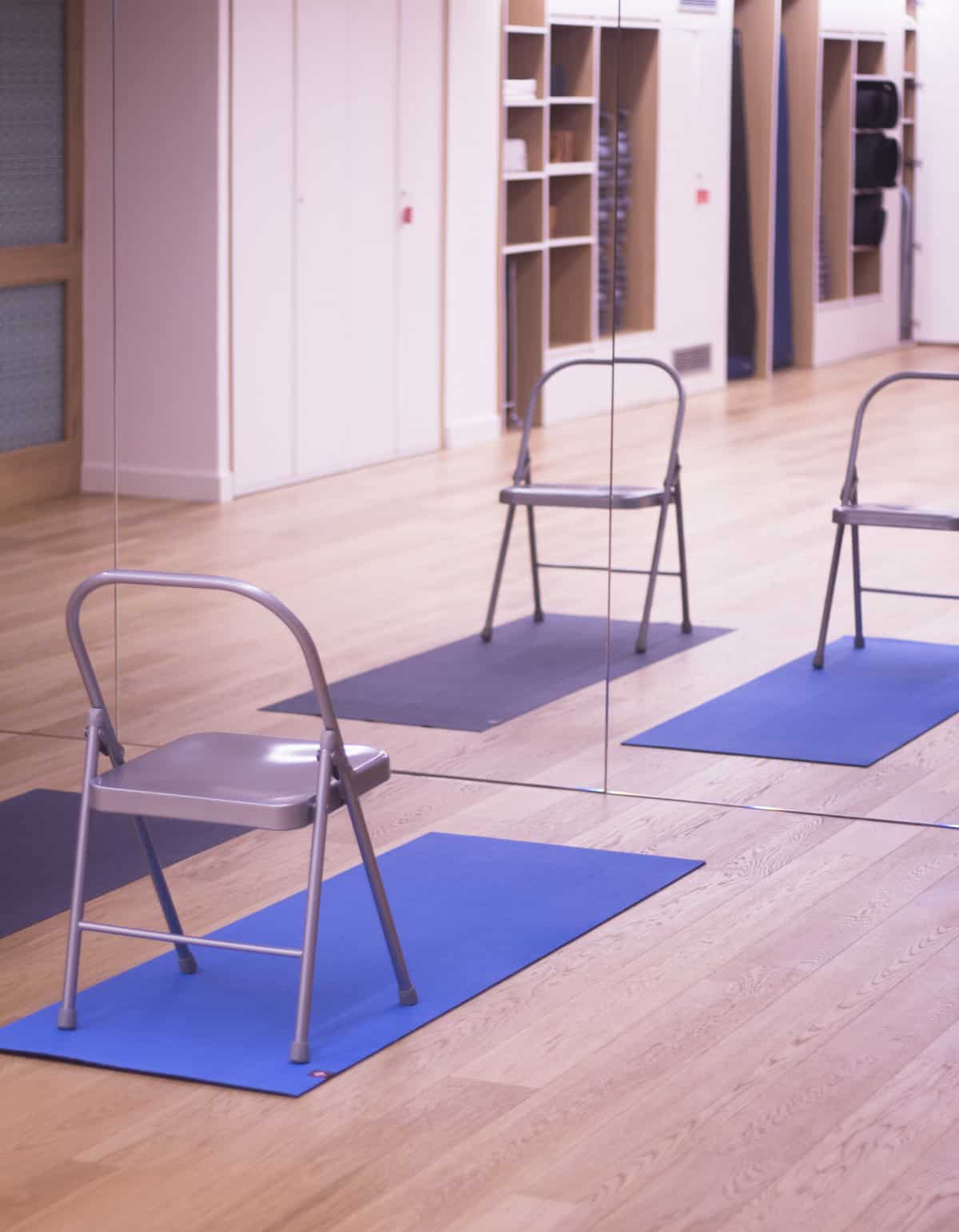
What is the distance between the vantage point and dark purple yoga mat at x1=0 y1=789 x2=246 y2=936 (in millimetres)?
3969

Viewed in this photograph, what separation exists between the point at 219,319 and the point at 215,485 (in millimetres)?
383

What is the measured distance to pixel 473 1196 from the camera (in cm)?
276

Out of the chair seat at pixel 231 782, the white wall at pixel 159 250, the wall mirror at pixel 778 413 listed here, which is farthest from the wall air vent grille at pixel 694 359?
the chair seat at pixel 231 782

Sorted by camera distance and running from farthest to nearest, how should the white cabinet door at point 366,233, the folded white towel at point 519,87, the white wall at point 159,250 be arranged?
1. the white wall at point 159,250
2. the white cabinet door at point 366,233
3. the folded white towel at point 519,87

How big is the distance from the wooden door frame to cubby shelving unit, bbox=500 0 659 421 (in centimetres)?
110

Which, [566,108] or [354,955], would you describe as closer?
[354,955]

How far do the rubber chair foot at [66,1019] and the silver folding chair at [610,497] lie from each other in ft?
6.05

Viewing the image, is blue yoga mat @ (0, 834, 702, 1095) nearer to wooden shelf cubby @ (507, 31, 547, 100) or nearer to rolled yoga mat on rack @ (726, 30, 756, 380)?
rolled yoga mat on rack @ (726, 30, 756, 380)

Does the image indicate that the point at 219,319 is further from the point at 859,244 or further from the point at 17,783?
the point at 859,244

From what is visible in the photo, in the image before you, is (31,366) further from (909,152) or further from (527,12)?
(909,152)

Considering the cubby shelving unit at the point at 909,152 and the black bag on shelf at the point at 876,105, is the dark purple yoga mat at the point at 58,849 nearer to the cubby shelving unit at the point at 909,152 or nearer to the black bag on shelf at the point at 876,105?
the cubby shelving unit at the point at 909,152

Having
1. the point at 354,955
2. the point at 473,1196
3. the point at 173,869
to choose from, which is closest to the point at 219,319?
the point at 173,869

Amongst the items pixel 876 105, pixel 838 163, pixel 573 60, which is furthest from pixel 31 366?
pixel 876 105

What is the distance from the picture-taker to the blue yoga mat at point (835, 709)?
15.2ft
